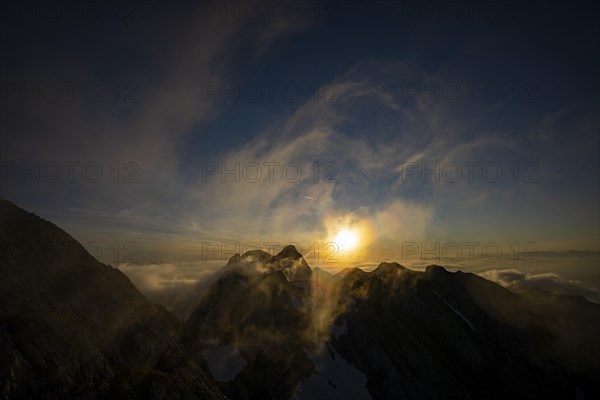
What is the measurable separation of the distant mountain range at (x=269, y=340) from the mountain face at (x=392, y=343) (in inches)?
24.1

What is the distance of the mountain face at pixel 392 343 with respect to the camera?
141 metres

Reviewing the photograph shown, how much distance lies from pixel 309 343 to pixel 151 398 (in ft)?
366

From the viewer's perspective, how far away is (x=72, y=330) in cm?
6050

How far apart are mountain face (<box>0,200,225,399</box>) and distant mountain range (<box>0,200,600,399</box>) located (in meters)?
0.29

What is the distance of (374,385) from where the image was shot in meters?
141

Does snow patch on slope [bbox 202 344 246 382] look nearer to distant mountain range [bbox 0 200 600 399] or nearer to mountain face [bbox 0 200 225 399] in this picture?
distant mountain range [bbox 0 200 600 399]

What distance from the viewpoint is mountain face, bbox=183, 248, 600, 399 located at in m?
141

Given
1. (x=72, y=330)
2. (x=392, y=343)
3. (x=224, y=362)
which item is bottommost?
(x=224, y=362)

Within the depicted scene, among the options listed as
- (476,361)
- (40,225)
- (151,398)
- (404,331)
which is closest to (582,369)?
(476,361)

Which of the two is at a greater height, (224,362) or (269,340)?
(269,340)

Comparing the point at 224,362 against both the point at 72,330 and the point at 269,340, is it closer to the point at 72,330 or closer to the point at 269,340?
the point at 269,340

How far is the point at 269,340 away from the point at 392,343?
62.4 metres

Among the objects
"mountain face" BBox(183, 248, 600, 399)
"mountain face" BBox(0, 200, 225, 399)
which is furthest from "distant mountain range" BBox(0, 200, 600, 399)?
"mountain face" BBox(183, 248, 600, 399)

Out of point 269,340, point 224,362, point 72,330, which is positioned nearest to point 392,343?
point 269,340
